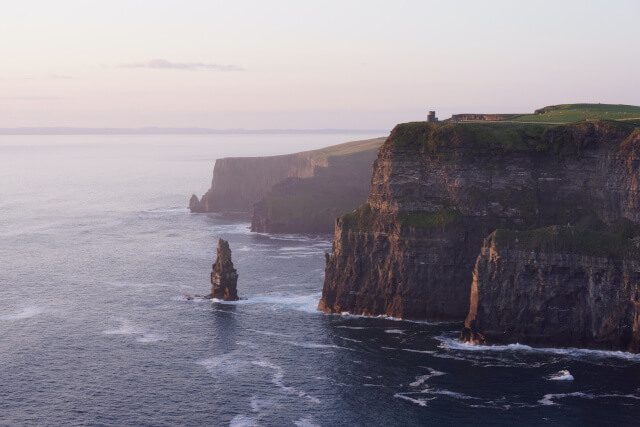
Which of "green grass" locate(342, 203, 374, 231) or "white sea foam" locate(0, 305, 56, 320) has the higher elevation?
"green grass" locate(342, 203, 374, 231)

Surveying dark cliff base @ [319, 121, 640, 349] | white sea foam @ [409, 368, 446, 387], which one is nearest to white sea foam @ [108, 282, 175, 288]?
dark cliff base @ [319, 121, 640, 349]

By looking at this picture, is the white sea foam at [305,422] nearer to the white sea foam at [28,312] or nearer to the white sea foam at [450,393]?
the white sea foam at [450,393]

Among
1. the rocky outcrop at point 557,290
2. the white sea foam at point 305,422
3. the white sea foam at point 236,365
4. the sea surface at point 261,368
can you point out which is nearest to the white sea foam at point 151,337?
the sea surface at point 261,368

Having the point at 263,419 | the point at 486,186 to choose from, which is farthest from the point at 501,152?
the point at 263,419

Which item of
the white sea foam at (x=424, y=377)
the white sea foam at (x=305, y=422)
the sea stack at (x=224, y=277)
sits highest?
the sea stack at (x=224, y=277)

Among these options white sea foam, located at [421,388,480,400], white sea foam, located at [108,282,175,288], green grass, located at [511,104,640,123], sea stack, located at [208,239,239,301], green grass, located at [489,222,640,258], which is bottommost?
white sea foam, located at [421,388,480,400]

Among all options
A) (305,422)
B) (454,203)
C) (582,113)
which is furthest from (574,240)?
(582,113)

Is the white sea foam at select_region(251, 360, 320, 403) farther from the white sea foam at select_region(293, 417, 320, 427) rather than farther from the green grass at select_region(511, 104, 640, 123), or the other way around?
the green grass at select_region(511, 104, 640, 123)
